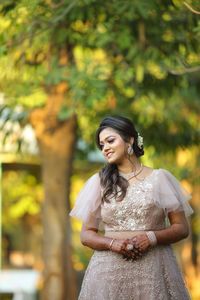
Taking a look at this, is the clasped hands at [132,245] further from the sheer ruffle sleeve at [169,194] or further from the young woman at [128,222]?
the sheer ruffle sleeve at [169,194]

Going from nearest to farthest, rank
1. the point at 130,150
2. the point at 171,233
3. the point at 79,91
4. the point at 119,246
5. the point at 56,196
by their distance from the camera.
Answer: the point at 119,246 < the point at 171,233 < the point at 130,150 < the point at 79,91 < the point at 56,196

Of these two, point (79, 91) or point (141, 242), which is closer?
point (141, 242)

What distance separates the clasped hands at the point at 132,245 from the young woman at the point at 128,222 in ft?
0.12

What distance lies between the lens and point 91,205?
26.6ft

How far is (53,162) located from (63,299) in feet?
7.20

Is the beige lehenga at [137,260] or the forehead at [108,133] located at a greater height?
the forehead at [108,133]

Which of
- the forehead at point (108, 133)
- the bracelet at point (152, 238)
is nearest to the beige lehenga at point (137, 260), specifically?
the bracelet at point (152, 238)

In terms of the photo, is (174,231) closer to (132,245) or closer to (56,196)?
(132,245)

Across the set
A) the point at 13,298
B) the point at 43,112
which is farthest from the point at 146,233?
the point at 13,298

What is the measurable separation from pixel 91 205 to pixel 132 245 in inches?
18.3

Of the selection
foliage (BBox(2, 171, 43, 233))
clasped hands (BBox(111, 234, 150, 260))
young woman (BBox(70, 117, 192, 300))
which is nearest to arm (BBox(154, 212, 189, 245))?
young woman (BBox(70, 117, 192, 300))

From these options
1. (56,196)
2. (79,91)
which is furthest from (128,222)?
(56,196)

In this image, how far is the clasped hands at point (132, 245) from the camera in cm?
782

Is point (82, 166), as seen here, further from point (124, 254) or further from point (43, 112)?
point (124, 254)
